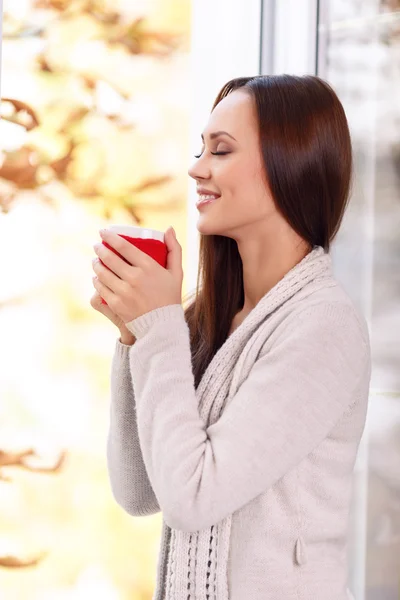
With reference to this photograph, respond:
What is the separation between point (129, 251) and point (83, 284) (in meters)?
0.49

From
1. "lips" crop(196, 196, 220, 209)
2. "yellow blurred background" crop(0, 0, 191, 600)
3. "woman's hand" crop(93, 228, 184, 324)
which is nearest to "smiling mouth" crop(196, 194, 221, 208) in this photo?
"lips" crop(196, 196, 220, 209)

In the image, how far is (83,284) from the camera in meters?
1.42

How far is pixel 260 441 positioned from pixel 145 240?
0.96ft

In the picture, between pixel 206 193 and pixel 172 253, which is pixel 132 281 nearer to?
pixel 172 253

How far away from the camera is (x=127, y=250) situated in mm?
947

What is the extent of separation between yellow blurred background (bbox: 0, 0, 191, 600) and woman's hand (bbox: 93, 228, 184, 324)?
0.45m

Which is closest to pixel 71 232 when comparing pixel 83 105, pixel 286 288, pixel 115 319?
pixel 83 105

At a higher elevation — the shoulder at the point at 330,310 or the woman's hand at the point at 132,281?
the woman's hand at the point at 132,281

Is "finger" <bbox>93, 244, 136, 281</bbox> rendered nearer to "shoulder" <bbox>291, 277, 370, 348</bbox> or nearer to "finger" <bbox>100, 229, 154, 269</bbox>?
"finger" <bbox>100, 229, 154, 269</bbox>

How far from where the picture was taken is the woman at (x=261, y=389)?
861 millimetres

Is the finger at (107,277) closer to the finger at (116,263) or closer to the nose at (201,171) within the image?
the finger at (116,263)

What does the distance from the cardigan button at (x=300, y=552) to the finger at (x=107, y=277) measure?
0.37 metres

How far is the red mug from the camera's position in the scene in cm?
96

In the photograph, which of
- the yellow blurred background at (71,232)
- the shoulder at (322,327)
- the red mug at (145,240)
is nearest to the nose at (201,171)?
the red mug at (145,240)
